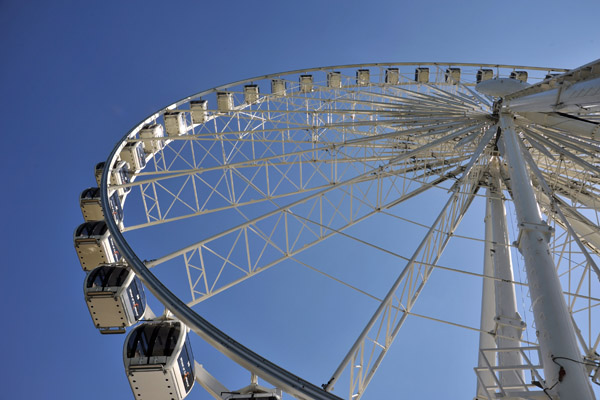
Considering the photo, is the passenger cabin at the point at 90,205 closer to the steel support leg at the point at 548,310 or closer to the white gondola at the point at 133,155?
the white gondola at the point at 133,155

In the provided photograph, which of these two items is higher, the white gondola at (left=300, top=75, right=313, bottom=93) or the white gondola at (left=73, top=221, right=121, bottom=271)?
the white gondola at (left=300, top=75, right=313, bottom=93)

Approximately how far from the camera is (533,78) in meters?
22.9

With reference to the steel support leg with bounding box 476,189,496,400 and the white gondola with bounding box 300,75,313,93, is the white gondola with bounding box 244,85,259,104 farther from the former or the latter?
the steel support leg with bounding box 476,189,496,400

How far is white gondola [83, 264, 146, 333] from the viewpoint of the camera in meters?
8.67

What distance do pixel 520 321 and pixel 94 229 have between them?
35.1ft

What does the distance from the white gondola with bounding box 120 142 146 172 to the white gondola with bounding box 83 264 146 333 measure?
22.0 feet

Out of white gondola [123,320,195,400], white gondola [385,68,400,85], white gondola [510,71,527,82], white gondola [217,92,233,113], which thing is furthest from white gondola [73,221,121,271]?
white gondola [510,71,527,82]

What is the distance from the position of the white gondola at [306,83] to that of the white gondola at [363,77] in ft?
8.54

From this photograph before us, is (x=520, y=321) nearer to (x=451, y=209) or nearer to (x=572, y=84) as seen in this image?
(x=451, y=209)

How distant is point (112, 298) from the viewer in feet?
28.2

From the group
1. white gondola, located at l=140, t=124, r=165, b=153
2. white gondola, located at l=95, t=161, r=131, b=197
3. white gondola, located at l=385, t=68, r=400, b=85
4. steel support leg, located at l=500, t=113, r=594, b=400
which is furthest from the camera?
white gondola, located at l=385, t=68, r=400, b=85

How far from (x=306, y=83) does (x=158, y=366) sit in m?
17.6

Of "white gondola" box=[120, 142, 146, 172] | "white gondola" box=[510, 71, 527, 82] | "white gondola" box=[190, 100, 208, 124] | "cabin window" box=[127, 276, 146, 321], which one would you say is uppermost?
"white gondola" box=[510, 71, 527, 82]

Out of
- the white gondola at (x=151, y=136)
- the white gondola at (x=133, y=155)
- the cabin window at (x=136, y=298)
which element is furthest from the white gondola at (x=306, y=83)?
the cabin window at (x=136, y=298)
